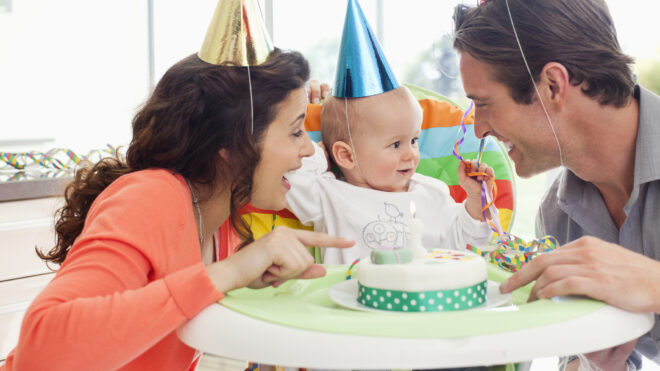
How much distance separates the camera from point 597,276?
0.78 m

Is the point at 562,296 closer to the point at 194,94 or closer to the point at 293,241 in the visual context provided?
the point at 293,241

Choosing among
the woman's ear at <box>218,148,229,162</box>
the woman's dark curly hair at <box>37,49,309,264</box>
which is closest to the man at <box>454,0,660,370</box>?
the woman's dark curly hair at <box>37,49,309,264</box>

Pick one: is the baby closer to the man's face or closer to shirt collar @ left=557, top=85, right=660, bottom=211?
the man's face

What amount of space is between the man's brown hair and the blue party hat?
27 centimetres

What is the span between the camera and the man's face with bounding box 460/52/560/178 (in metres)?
1.34

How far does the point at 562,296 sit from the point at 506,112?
0.63m

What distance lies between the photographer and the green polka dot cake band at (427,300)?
2.54ft

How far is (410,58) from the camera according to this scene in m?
5.98

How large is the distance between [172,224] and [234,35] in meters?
0.35

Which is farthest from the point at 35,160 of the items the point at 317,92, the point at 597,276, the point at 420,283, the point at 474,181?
the point at 597,276

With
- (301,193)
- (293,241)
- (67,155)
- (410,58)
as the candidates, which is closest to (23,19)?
(67,155)

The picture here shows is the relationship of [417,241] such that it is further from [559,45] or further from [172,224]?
[559,45]

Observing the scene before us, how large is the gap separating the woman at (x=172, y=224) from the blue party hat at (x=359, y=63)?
268 mm

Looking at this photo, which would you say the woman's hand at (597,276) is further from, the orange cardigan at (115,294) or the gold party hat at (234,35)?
the gold party hat at (234,35)
